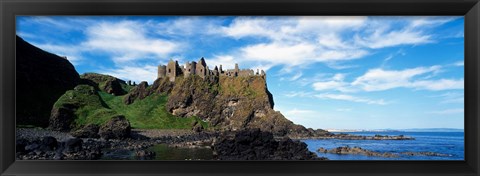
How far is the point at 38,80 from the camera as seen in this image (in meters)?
4.11

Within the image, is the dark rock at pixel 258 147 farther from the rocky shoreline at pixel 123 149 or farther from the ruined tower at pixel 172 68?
the ruined tower at pixel 172 68

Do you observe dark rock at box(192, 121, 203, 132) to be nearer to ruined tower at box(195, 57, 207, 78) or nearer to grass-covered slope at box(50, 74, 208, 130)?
grass-covered slope at box(50, 74, 208, 130)

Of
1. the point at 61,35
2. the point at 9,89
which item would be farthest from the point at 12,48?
the point at 61,35

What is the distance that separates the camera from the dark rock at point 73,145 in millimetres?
3134

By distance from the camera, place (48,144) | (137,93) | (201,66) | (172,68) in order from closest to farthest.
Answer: (48,144)
(172,68)
(201,66)
(137,93)

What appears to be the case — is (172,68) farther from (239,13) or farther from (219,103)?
(219,103)

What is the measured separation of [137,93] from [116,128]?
1428 mm

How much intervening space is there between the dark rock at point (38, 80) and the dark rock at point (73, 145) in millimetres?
330

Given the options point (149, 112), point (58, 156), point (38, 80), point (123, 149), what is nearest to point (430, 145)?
point (58, 156)

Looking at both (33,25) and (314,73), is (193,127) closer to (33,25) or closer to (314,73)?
(314,73)

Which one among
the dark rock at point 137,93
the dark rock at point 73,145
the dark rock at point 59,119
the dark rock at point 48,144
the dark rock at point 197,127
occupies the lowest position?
the dark rock at point 197,127

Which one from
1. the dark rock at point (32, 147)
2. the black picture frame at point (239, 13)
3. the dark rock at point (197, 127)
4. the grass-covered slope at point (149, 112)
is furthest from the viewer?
the dark rock at point (197, 127)

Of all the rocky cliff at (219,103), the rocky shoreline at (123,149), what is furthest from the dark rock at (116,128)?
the rocky cliff at (219,103)

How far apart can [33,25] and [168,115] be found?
5305 mm
